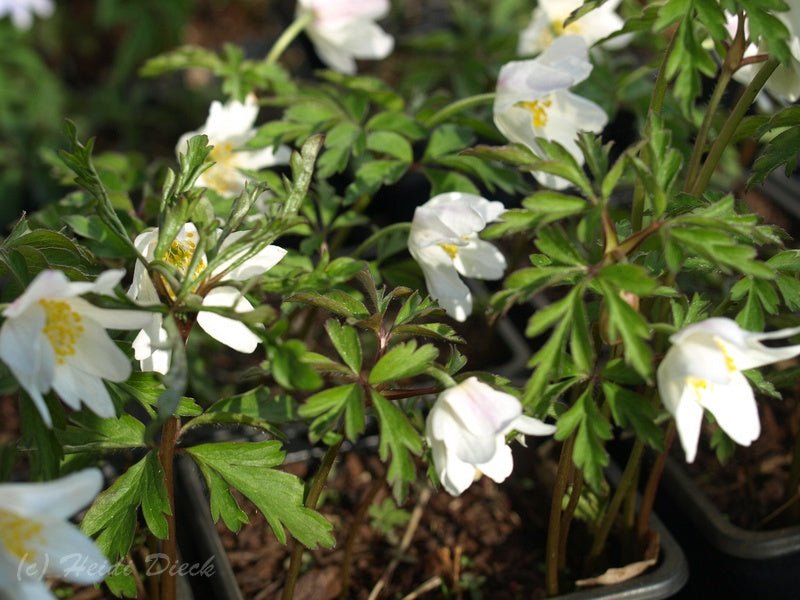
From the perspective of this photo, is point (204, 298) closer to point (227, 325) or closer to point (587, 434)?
point (227, 325)

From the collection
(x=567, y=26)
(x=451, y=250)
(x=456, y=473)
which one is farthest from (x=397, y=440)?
(x=567, y=26)

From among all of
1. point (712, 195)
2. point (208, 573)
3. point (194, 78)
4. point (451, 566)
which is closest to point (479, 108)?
point (712, 195)

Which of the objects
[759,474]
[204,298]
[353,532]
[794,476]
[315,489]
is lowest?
[759,474]

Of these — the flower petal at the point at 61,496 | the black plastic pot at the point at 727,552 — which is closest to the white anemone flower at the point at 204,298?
the flower petal at the point at 61,496

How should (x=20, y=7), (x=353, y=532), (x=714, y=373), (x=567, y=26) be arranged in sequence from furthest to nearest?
(x=20, y=7), (x=567, y=26), (x=353, y=532), (x=714, y=373)

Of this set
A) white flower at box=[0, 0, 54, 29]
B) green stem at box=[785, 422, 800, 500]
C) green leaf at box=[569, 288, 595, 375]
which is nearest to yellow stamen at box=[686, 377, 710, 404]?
green leaf at box=[569, 288, 595, 375]

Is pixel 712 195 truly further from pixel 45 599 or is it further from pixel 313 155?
pixel 45 599
